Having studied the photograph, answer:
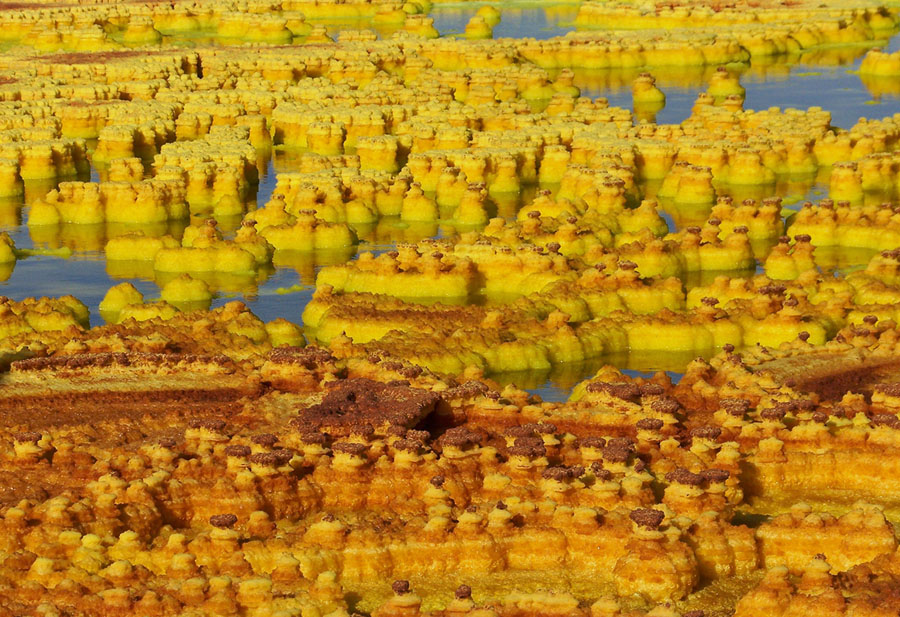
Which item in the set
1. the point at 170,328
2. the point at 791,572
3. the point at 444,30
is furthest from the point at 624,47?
the point at 791,572

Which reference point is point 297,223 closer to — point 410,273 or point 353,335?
point 410,273

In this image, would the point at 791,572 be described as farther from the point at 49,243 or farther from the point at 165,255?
the point at 49,243

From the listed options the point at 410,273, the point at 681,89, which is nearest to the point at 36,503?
the point at 410,273

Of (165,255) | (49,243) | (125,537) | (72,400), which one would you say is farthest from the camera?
(49,243)

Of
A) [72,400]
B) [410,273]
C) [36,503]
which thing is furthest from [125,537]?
[410,273]

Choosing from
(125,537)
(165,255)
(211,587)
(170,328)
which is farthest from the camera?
(165,255)

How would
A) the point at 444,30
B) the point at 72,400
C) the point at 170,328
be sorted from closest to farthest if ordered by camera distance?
1. the point at 72,400
2. the point at 170,328
3. the point at 444,30

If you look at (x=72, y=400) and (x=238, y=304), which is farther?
(x=238, y=304)

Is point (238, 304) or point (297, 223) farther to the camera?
point (297, 223)

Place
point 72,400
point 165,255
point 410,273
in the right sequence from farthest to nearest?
point 165,255, point 410,273, point 72,400
